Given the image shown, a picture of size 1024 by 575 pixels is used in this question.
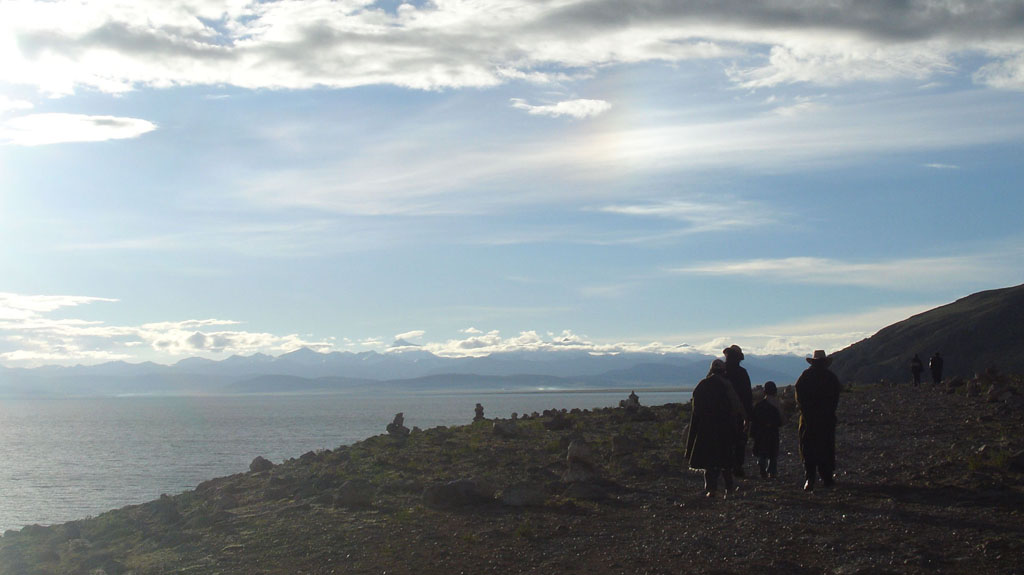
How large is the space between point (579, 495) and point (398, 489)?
4847 millimetres

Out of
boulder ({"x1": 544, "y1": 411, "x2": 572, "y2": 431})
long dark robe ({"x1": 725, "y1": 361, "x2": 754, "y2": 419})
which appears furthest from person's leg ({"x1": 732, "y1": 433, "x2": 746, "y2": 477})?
boulder ({"x1": 544, "y1": 411, "x2": 572, "y2": 431})

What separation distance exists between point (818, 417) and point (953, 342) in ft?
399

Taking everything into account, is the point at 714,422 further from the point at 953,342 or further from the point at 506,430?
the point at 953,342

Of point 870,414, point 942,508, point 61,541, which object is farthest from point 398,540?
point 870,414

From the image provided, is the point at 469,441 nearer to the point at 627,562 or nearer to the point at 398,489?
the point at 398,489

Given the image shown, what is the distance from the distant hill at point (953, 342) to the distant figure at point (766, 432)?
94007mm

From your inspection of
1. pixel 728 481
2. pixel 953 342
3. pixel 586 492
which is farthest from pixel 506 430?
pixel 953 342

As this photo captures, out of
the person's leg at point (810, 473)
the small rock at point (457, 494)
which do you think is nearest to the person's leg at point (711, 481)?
the person's leg at point (810, 473)

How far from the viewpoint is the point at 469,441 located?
88.7 feet

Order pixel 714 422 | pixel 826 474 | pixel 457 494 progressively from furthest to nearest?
pixel 457 494 → pixel 826 474 → pixel 714 422

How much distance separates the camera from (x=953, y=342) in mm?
122750

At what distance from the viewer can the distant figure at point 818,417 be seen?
14273mm

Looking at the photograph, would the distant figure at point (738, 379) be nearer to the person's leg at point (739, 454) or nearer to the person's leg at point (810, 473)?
the person's leg at point (739, 454)

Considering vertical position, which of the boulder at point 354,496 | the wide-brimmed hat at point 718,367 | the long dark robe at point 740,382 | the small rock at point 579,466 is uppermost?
the wide-brimmed hat at point 718,367
